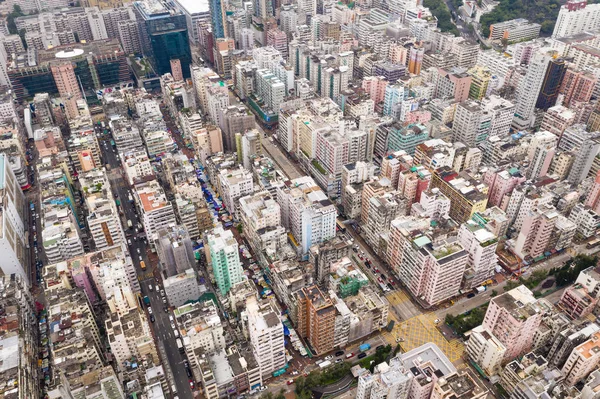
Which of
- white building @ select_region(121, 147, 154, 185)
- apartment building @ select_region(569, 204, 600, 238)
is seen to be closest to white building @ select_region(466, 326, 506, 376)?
apartment building @ select_region(569, 204, 600, 238)

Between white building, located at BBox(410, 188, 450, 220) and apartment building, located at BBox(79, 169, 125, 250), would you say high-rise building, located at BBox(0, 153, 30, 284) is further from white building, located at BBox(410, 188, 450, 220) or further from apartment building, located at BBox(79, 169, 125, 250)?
white building, located at BBox(410, 188, 450, 220)

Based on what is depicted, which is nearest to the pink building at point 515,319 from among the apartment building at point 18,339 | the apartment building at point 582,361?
the apartment building at point 582,361

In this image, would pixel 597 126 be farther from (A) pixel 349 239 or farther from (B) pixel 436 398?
(B) pixel 436 398

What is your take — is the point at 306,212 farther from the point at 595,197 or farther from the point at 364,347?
the point at 595,197

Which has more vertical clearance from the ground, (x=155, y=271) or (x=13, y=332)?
(x=13, y=332)

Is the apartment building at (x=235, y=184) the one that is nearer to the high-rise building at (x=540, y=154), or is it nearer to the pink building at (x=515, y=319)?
the pink building at (x=515, y=319)

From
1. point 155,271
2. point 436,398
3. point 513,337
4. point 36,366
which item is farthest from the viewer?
point 155,271

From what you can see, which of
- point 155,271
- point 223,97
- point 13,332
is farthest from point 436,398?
point 223,97
